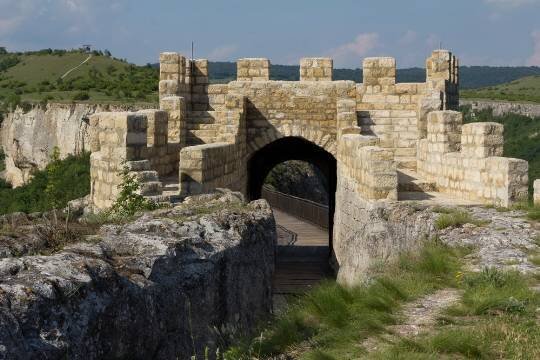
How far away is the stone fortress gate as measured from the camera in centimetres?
1279

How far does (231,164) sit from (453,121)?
4.27 m

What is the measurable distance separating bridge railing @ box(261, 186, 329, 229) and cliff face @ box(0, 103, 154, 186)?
13855mm

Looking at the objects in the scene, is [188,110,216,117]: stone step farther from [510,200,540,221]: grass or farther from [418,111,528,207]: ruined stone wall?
[510,200,540,221]: grass

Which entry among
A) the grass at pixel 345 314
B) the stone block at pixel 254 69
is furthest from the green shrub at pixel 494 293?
the stone block at pixel 254 69

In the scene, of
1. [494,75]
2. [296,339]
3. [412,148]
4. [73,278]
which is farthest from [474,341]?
[494,75]

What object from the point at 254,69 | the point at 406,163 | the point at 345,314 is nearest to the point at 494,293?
the point at 345,314

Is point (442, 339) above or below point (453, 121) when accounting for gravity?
below

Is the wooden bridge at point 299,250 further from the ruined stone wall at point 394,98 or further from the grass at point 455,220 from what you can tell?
the ruined stone wall at point 394,98

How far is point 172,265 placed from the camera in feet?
21.9

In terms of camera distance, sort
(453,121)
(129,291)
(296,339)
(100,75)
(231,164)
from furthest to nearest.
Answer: (100,75), (231,164), (453,121), (296,339), (129,291)

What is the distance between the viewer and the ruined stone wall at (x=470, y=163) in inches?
475

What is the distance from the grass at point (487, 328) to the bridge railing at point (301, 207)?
75.6 ft

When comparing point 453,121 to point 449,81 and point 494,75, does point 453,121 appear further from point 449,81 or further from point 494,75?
point 494,75

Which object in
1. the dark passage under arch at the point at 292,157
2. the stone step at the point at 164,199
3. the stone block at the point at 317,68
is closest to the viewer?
the stone step at the point at 164,199
